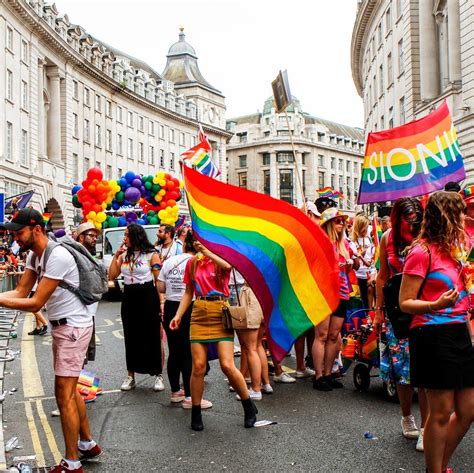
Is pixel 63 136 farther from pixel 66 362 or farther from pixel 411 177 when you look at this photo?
pixel 66 362

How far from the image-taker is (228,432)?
593cm

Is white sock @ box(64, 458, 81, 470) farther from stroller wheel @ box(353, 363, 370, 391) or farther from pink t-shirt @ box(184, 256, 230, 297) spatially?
stroller wheel @ box(353, 363, 370, 391)

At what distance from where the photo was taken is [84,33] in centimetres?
5719

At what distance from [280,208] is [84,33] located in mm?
55322

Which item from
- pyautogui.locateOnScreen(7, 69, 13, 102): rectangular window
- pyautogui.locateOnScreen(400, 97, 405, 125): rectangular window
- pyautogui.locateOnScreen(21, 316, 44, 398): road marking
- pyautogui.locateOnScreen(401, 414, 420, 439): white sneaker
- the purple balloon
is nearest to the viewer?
pyautogui.locateOnScreen(401, 414, 420, 439): white sneaker

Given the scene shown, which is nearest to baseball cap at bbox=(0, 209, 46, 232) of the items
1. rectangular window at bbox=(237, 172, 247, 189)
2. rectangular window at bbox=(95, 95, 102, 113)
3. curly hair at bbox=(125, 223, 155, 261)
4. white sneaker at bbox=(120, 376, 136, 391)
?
curly hair at bbox=(125, 223, 155, 261)

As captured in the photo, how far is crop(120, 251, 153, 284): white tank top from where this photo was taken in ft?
25.5

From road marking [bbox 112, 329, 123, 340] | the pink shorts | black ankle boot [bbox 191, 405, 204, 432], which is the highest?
the pink shorts

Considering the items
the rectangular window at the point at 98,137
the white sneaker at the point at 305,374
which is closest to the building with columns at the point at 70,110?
the rectangular window at the point at 98,137

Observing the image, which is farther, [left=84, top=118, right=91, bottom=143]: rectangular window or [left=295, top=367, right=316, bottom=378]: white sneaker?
[left=84, top=118, right=91, bottom=143]: rectangular window

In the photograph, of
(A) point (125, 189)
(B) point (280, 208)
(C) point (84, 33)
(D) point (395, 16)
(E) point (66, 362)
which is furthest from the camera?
(C) point (84, 33)

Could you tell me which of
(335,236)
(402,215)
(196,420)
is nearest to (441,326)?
(402,215)

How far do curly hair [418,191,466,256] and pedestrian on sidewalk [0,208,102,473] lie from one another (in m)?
2.43

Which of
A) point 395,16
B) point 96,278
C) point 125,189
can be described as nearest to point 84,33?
point 395,16
